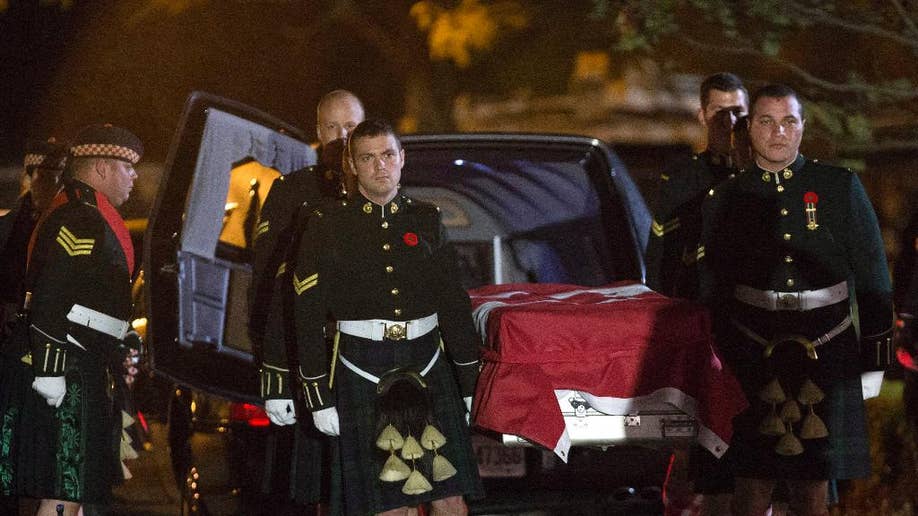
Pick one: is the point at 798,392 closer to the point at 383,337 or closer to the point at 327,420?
the point at 383,337

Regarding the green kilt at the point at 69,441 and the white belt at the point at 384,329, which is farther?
the green kilt at the point at 69,441

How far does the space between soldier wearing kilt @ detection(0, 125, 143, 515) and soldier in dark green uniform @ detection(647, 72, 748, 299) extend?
238 centimetres

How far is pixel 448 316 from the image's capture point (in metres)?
6.18

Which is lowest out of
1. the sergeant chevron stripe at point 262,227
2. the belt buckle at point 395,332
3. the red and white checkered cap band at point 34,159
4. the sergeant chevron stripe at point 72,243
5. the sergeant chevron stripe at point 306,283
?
the belt buckle at point 395,332

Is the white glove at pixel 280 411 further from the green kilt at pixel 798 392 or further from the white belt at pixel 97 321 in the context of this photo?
the green kilt at pixel 798 392

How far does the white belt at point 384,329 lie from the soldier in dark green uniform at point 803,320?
1296 mm

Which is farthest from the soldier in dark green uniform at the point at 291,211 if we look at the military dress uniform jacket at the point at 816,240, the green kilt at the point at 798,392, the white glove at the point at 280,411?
the green kilt at the point at 798,392

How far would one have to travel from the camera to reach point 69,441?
6.56m

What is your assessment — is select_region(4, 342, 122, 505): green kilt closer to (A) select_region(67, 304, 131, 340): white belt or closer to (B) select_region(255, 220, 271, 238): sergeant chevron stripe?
(A) select_region(67, 304, 131, 340): white belt

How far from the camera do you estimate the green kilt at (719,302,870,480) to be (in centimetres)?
621

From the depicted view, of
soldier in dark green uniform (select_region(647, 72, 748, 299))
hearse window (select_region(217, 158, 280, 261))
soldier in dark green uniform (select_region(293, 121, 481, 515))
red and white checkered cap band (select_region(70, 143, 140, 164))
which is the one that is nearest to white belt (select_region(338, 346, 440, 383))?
soldier in dark green uniform (select_region(293, 121, 481, 515))

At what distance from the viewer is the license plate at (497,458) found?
21.9ft

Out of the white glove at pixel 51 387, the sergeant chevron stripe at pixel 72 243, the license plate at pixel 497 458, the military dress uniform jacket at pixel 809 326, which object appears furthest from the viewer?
the license plate at pixel 497 458

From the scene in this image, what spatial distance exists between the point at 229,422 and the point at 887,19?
4588 mm
